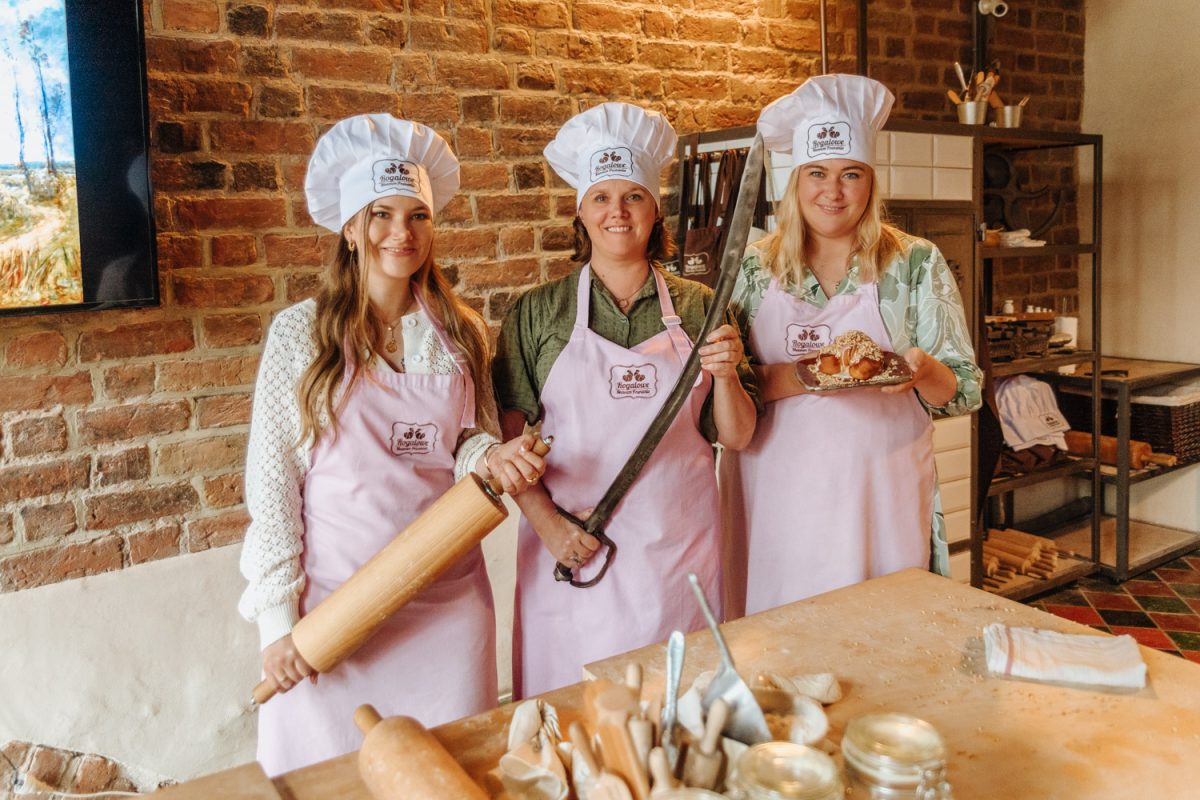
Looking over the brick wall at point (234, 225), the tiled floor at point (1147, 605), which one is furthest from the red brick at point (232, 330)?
the tiled floor at point (1147, 605)

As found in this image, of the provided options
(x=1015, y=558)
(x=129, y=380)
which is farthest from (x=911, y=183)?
(x=129, y=380)

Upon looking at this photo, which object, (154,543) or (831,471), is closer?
(831,471)

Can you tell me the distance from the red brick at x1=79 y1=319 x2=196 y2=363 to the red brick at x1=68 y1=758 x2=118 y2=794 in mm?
902

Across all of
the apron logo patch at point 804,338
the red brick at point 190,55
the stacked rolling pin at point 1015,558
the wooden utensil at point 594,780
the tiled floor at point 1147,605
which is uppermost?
the red brick at point 190,55

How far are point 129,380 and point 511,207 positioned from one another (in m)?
1.20

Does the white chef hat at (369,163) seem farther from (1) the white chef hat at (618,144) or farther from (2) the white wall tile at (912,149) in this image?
(2) the white wall tile at (912,149)

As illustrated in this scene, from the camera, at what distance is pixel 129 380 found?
236cm

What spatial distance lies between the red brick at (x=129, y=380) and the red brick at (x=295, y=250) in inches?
16.3

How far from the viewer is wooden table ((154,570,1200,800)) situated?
1146mm

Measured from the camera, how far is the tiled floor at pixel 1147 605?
379cm

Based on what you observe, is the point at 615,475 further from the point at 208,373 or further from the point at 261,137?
the point at 261,137

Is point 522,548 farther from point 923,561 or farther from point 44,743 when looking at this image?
point 44,743

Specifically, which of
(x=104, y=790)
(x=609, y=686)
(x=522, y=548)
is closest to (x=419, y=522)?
(x=522, y=548)

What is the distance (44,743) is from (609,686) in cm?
184
